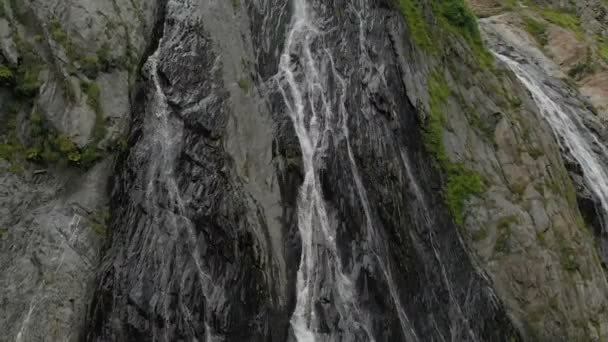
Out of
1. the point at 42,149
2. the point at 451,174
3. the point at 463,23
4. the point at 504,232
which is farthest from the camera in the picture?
the point at 463,23

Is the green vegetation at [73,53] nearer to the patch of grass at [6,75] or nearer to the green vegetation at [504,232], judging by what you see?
the patch of grass at [6,75]

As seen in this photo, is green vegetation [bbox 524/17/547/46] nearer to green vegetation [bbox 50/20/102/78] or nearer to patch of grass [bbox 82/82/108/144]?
green vegetation [bbox 50/20/102/78]

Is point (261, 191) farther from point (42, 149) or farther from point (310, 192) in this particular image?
point (42, 149)

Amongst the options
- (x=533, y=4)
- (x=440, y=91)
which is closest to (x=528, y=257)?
(x=440, y=91)

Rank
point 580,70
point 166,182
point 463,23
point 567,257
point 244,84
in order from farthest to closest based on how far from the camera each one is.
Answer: point 580,70
point 463,23
point 567,257
point 244,84
point 166,182

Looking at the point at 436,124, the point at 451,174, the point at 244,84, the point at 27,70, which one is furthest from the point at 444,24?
the point at 27,70

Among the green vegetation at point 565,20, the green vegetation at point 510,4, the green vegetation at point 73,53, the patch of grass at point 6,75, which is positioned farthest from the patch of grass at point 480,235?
the green vegetation at point 510,4
